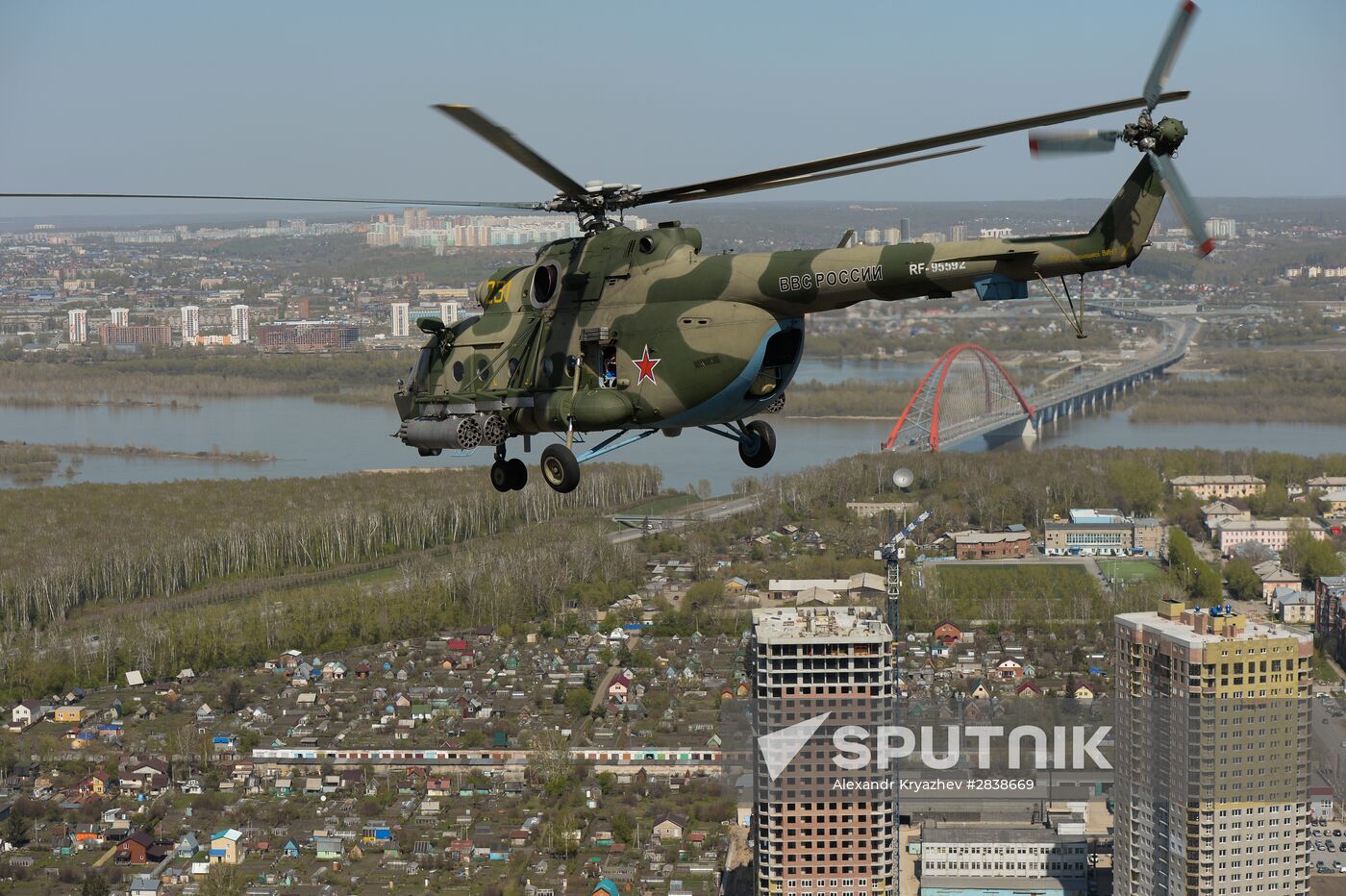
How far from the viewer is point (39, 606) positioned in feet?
153

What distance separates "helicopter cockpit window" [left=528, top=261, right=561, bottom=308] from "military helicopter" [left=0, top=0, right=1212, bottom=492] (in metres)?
0.01

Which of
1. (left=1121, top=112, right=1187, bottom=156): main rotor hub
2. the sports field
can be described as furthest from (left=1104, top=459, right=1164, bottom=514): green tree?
(left=1121, top=112, right=1187, bottom=156): main rotor hub

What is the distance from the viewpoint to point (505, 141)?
10.3 m

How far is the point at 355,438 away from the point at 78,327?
5274 cm

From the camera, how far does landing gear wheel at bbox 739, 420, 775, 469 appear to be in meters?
13.2

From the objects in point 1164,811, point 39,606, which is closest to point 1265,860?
point 1164,811

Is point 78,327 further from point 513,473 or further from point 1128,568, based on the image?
point 513,473

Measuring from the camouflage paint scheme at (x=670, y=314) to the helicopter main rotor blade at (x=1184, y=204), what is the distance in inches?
31.5

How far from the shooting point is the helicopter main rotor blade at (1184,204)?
9078 millimetres

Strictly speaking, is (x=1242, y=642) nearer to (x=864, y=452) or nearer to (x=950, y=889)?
(x=950, y=889)

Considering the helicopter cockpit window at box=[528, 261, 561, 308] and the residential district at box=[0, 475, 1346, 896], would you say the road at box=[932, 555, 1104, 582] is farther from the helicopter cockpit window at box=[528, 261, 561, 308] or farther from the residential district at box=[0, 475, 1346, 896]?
the helicopter cockpit window at box=[528, 261, 561, 308]

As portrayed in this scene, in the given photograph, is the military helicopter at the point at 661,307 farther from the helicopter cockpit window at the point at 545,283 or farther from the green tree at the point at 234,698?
the green tree at the point at 234,698

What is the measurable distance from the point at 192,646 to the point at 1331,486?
1585 inches

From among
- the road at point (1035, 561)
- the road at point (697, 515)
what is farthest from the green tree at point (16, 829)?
the road at point (1035, 561)
